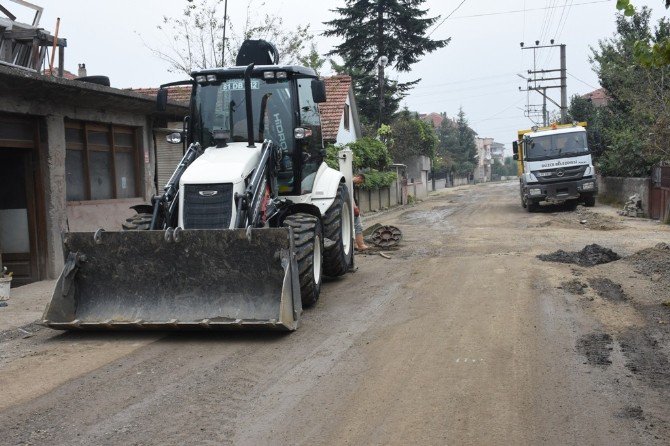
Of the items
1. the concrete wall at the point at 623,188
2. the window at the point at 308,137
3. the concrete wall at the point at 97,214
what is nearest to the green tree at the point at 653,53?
the window at the point at 308,137

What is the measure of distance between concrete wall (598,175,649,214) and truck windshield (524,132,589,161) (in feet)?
6.64

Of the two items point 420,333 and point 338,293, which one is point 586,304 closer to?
point 420,333

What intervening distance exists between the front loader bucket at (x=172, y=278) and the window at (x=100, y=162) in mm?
5930

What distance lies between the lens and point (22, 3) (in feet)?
46.6

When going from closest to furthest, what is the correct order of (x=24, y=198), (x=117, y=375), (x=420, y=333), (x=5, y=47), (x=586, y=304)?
(x=117, y=375)
(x=420, y=333)
(x=586, y=304)
(x=24, y=198)
(x=5, y=47)

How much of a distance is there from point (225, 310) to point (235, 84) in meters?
3.38

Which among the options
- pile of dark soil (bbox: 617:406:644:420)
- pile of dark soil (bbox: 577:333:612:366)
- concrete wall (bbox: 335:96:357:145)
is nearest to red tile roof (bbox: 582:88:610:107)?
concrete wall (bbox: 335:96:357:145)

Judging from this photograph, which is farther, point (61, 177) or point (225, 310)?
point (61, 177)

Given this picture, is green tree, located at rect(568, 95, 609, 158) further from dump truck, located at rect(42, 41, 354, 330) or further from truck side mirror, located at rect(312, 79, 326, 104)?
dump truck, located at rect(42, 41, 354, 330)

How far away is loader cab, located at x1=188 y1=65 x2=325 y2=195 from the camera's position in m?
9.39

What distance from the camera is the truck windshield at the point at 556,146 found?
24.2 meters

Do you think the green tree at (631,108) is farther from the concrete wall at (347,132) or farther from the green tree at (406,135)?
the green tree at (406,135)

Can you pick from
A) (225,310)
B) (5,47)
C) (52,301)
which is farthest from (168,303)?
(5,47)

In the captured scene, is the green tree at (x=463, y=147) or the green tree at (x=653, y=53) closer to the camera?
the green tree at (x=653, y=53)
